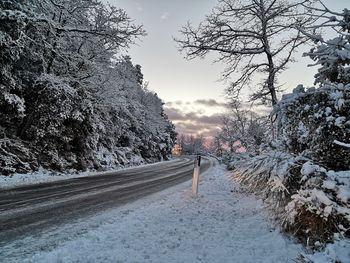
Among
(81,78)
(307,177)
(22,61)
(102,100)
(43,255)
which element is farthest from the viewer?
(102,100)

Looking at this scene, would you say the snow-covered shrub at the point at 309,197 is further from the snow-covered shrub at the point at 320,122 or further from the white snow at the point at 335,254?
the snow-covered shrub at the point at 320,122

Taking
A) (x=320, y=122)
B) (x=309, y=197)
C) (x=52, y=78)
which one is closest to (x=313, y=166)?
(x=309, y=197)

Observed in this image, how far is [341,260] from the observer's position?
12.1 ft

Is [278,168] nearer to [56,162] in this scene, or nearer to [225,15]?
[225,15]

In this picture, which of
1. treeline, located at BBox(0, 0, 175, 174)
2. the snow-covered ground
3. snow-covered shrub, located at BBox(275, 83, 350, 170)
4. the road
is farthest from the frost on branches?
treeline, located at BBox(0, 0, 175, 174)

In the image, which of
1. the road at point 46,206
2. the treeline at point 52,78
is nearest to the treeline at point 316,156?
the road at point 46,206

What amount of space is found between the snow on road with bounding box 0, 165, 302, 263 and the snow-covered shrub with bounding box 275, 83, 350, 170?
5.18ft

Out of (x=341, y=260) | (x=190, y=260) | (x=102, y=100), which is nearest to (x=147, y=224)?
(x=190, y=260)

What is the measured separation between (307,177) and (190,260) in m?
2.24

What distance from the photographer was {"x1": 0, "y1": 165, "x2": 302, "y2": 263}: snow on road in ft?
14.6

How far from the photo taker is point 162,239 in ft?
17.7

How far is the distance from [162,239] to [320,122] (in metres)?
3.38

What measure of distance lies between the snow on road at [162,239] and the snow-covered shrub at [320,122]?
5.18ft

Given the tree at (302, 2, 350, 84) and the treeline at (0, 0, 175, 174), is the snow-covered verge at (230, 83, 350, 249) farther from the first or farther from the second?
the treeline at (0, 0, 175, 174)
